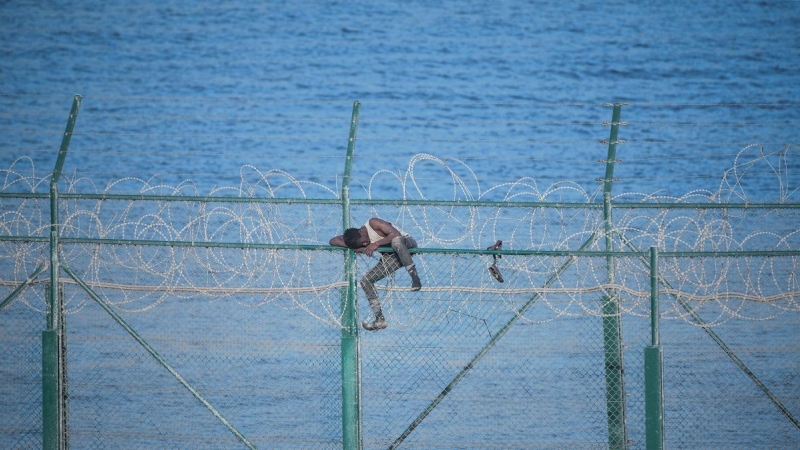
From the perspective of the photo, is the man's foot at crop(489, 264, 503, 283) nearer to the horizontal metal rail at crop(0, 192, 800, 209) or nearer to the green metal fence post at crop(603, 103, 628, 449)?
the horizontal metal rail at crop(0, 192, 800, 209)

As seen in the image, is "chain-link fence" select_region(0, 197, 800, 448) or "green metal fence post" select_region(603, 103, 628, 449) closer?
"green metal fence post" select_region(603, 103, 628, 449)

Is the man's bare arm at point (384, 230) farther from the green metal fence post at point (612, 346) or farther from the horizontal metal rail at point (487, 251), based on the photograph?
the green metal fence post at point (612, 346)

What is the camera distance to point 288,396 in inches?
455

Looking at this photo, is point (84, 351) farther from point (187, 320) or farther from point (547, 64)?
point (547, 64)

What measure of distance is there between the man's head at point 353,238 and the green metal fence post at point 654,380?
2.08 metres

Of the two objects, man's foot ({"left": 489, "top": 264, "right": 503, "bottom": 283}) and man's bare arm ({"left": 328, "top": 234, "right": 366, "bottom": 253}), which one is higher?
man's bare arm ({"left": 328, "top": 234, "right": 366, "bottom": 253})

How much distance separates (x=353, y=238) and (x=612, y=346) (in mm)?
2192

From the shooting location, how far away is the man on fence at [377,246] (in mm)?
8703

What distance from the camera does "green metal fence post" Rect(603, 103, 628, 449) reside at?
9023 mm

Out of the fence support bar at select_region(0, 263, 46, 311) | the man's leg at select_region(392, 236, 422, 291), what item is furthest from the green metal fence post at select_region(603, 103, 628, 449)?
the fence support bar at select_region(0, 263, 46, 311)

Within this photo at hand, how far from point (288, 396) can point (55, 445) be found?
9.76 ft

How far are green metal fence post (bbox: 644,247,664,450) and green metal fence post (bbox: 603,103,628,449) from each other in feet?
1.57

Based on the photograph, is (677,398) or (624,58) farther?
(624,58)

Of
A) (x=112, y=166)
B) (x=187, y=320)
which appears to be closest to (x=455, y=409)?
(x=187, y=320)
